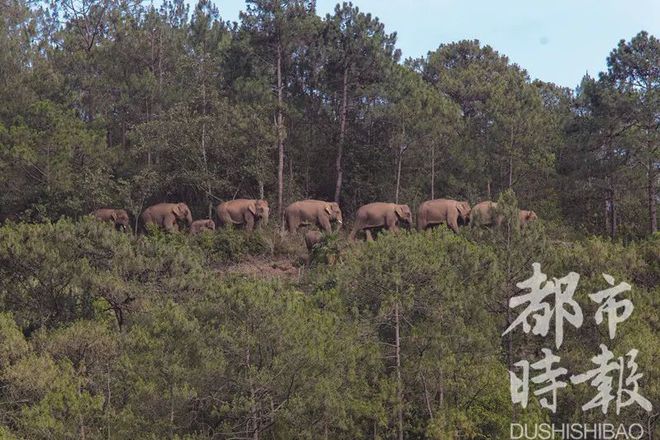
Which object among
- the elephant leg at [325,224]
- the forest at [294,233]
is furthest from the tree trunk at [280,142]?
the elephant leg at [325,224]

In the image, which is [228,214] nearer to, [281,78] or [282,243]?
[282,243]

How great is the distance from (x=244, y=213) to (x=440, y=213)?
7.43 metres

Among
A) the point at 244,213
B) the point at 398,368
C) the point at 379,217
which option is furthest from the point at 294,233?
the point at 398,368

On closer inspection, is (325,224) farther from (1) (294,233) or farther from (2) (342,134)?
(2) (342,134)

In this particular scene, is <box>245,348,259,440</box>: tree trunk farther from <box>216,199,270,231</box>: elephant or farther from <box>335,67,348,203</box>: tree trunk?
<box>335,67,348,203</box>: tree trunk

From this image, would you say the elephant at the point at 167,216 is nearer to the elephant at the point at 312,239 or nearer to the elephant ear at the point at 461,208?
the elephant at the point at 312,239

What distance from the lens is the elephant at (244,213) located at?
28.5 metres

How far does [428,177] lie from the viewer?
33281 millimetres

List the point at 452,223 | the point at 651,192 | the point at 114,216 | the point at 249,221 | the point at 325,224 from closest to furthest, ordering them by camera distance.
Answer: the point at 452,223 < the point at 325,224 < the point at 249,221 < the point at 114,216 < the point at 651,192

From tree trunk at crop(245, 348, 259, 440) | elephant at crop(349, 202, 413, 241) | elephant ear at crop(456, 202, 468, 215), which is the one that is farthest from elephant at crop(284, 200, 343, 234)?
tree trunk at crop(245, 348, 259, 440)

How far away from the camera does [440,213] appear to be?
27.7 m

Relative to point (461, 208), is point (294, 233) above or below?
below

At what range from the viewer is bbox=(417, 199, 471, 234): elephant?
90.5ft

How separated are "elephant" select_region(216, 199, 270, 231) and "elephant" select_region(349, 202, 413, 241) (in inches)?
141
